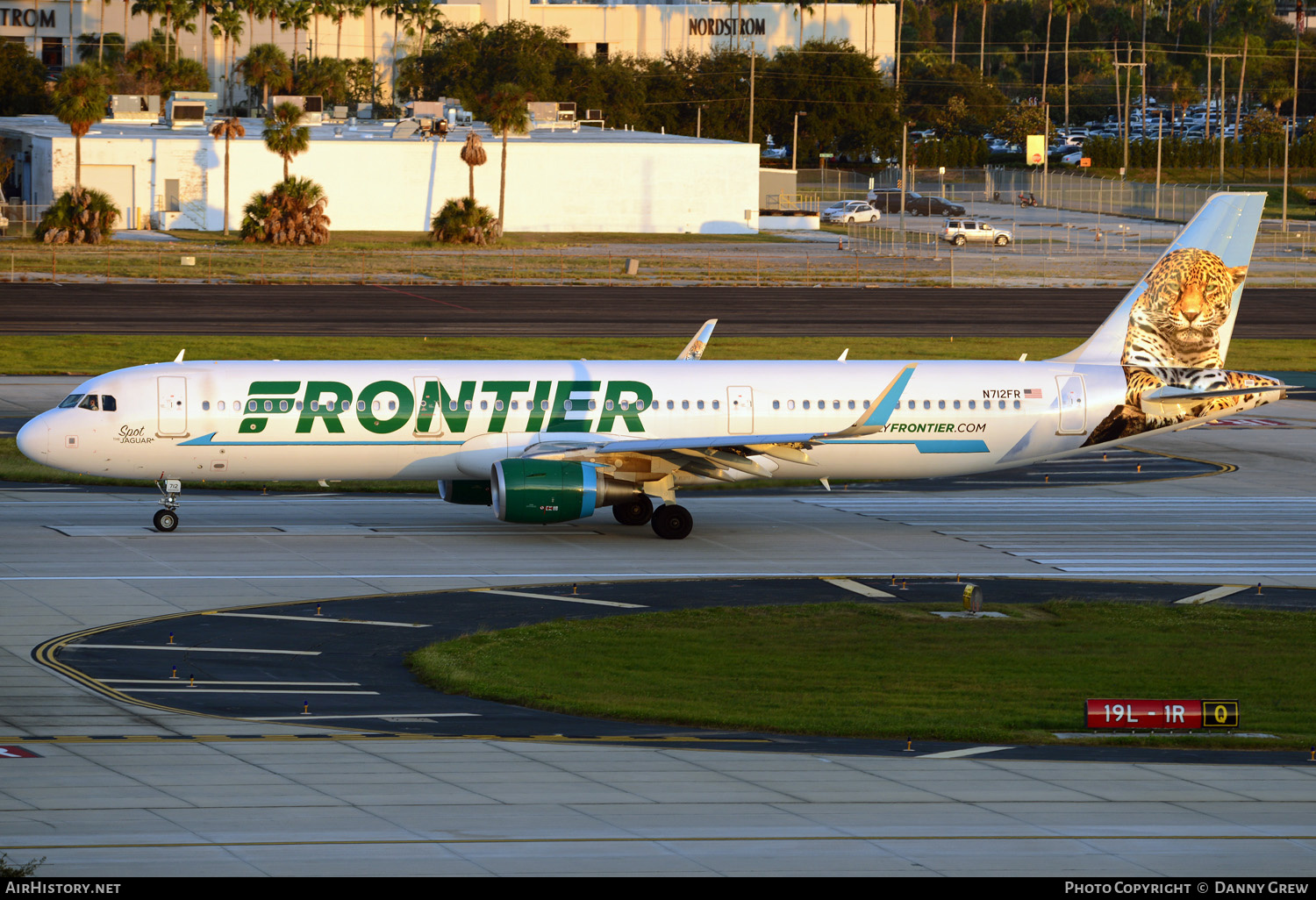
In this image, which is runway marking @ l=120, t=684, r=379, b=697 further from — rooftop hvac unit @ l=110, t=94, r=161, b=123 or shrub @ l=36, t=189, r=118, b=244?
rooftop hvac unit @ l=110, t=94, r=161, b=123

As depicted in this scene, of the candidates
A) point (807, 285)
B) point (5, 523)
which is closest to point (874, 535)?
point (5, 523)

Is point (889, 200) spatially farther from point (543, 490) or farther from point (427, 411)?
point (543, 490)

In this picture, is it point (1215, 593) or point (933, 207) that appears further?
point (933, 207)

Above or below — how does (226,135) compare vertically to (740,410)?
above

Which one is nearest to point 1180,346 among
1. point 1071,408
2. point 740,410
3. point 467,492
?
point 1071,408

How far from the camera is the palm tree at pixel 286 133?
446 ft

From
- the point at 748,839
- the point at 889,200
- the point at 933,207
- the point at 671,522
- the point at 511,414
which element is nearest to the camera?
the point at 748,839

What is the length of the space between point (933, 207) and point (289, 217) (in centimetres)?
7508

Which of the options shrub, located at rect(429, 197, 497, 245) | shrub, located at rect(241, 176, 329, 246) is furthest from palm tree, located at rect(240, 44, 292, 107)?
shrub, located at rect(241, 176, 329, 246)

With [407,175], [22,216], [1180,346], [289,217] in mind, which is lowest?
[1180,346]

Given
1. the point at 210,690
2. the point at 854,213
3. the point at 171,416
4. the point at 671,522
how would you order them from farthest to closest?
the point at 854,213
the point at 671,522
the point at 171,416
the point at 210,690

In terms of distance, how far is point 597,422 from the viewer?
40.6m

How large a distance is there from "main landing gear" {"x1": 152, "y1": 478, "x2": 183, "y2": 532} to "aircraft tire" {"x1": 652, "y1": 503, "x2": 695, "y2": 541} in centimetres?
1155

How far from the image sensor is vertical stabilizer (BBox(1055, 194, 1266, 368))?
44.7 metres
